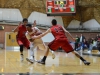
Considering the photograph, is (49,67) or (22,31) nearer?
(49,67)

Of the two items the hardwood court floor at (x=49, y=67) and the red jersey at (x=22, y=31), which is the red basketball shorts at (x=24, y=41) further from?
the hardwood court floor at (x=49, y=67)

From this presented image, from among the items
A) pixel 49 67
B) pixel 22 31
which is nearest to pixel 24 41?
pixel 22 31

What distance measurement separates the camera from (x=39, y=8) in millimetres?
28125

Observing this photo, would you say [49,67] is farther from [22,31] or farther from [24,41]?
[22,31]

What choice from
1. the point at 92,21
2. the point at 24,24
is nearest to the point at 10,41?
the point at 92,21

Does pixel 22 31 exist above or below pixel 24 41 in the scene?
above

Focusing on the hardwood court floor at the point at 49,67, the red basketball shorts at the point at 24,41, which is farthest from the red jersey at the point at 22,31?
the hardwood court floor at the point at 49,67

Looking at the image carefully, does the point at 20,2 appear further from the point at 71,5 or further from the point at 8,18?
the point at 71,5

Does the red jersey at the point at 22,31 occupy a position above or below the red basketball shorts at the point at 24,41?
above

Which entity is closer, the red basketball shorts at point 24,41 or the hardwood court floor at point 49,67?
the hardwood court floor at point 49,67

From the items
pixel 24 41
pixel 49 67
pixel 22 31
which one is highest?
pixel 22 31

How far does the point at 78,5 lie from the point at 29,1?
229 inches

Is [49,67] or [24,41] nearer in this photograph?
[49,67]

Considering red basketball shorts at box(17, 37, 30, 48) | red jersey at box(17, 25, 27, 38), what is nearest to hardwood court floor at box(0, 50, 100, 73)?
red basketball shorts at box(17, 37, 30, 48)
